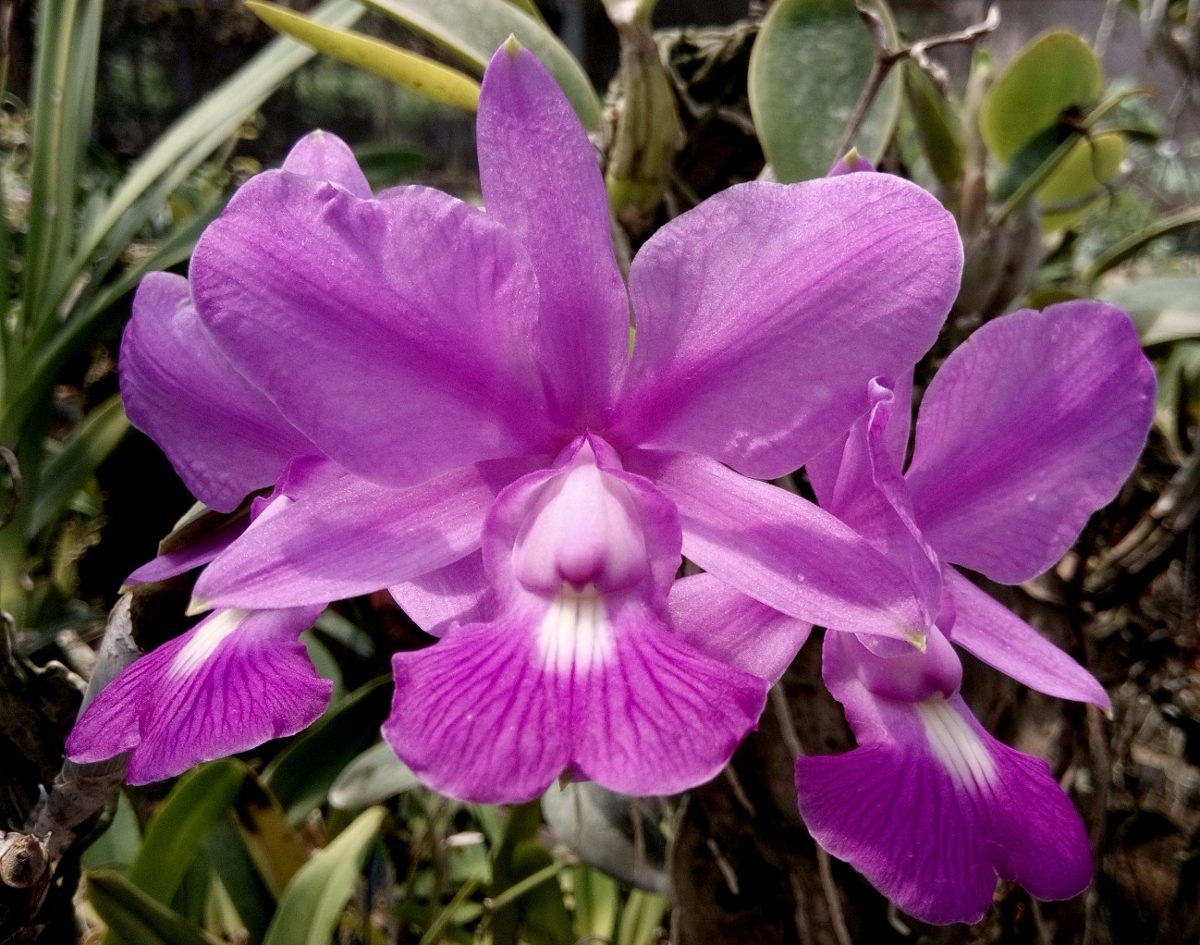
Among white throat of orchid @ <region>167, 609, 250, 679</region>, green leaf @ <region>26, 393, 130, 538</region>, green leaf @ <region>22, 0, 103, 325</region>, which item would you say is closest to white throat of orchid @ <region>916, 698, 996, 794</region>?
white throat of orchid @ <region>167, 609, 250, 679</region>

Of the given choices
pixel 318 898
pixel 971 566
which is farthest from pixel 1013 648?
pixel 318 898

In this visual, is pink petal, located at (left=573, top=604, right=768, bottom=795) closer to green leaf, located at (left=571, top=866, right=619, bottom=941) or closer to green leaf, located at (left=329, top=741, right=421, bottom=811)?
green leaf, located at (left=329, top=741, right=421, bottom=811)

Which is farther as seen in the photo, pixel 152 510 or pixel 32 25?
pixel 32 25

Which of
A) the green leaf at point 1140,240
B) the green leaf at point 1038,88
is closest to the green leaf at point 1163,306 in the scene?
the green leaf at point 1140,240

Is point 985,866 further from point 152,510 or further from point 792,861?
point 152,510

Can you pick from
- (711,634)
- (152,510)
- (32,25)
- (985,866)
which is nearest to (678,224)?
(711,634)
